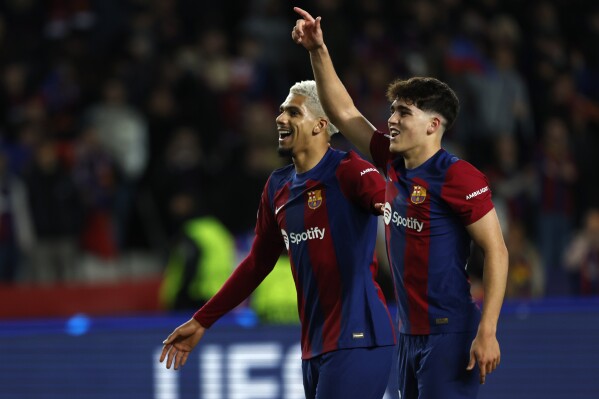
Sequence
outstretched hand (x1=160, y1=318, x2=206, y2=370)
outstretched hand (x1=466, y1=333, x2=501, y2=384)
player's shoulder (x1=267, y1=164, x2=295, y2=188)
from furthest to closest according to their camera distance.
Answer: outstretched hand (x1=160, y1=318, x2=206, y2=370) < player's shoulder (x1=267, y1=164, x2=295, y2=188) < outstretched hand (x1=466, y1=333, x2=501, y2=384)

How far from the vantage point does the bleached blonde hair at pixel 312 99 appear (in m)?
5.76

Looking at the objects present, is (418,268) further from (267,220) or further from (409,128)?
(267,220)

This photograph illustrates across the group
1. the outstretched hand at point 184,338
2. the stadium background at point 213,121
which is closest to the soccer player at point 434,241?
the outstretched hand at point 184,338

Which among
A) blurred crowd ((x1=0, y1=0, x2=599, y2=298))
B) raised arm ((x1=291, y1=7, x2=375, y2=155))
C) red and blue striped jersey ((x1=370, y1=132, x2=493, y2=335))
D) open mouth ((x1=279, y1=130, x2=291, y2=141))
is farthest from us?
blurred crowd ((x1=0, y1=0, x2=599, y2=298))

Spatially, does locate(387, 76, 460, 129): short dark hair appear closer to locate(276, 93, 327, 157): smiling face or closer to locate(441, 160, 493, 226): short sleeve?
locate(441, 160, 493, 226): short sleeve

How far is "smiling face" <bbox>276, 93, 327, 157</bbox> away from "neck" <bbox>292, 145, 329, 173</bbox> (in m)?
0.01

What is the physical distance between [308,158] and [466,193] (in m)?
0.89

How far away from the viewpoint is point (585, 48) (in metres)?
14.3

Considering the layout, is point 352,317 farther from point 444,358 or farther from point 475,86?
point 475,86

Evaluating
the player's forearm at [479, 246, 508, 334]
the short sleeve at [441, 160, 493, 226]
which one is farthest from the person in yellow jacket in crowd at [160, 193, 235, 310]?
the player's forearm at [479, 246, 508, 334]

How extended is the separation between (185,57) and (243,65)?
2.35 feet

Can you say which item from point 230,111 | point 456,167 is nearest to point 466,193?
point 456,167

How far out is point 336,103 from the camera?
562cm

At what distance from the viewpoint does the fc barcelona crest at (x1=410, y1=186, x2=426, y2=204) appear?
5.33 metres
